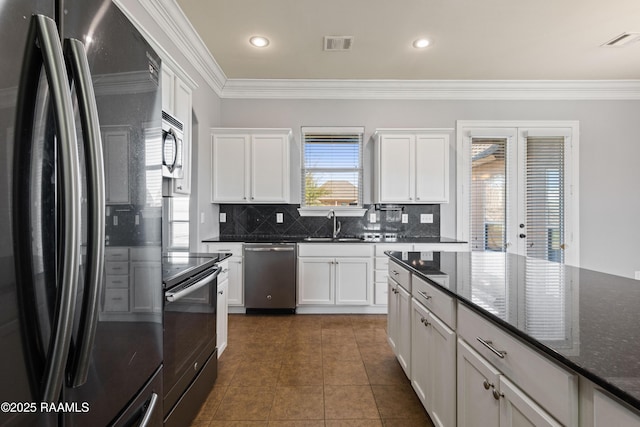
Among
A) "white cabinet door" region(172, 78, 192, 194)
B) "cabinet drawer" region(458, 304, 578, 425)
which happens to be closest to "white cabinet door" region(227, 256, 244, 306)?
"white cabinet door" region(172, 78, 192, 194)

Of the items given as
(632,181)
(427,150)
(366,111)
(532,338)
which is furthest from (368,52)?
(632,181)

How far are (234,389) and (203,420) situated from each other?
0.33 meters

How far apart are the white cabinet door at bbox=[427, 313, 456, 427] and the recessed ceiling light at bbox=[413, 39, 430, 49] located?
2858mm

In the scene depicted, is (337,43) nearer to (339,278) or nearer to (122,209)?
(339,278)

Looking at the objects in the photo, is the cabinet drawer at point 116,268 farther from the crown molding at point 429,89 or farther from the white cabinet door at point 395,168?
the crown molding at point 429,89

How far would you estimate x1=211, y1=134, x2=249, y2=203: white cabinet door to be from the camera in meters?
3.88

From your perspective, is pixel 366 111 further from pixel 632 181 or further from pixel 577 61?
pixel 632 181

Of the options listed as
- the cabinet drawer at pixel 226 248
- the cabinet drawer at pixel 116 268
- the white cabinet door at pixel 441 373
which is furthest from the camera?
the cabinet drawer at pixel 226 248

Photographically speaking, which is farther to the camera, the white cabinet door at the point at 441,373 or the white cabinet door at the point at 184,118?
the white cabinet door at the point at 184,118

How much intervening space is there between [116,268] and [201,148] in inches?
119

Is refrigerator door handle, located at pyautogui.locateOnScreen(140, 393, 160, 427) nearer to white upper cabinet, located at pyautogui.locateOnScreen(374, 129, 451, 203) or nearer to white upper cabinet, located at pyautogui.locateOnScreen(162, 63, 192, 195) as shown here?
white upper cabinet, located at pyautogui.locateOnScreen(162, 63, 192, 195)

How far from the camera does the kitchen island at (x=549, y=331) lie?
69 cm

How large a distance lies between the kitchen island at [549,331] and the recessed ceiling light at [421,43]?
252 cm

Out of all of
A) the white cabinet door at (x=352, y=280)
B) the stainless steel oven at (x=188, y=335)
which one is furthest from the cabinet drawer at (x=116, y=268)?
the white cabinet door at (x=352, y=280)
